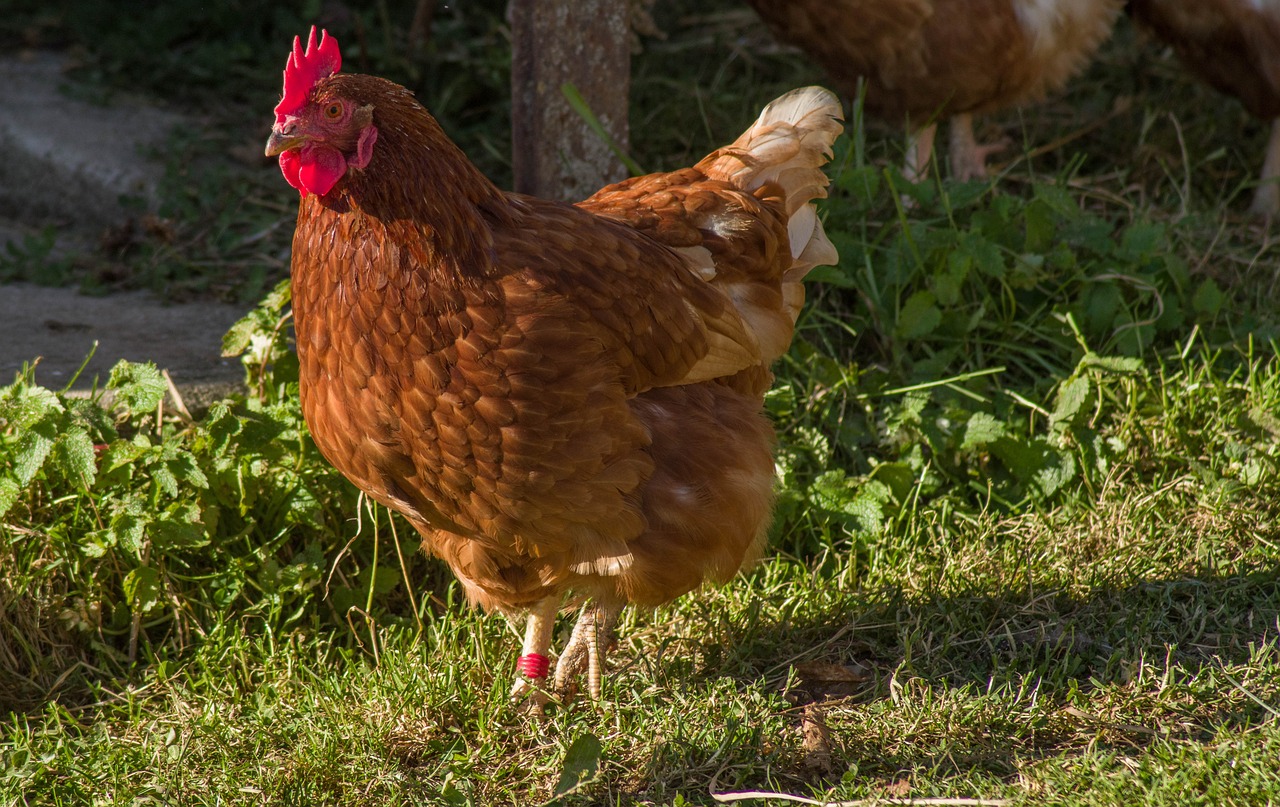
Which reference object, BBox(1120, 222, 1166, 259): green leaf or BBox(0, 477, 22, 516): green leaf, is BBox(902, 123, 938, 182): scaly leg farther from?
BBox(0, 477, 22, 516): green leaf

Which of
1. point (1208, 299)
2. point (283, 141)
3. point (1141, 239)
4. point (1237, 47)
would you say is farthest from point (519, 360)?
point (1237, 47)

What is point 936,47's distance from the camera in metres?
4.06

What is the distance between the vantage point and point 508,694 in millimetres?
2727

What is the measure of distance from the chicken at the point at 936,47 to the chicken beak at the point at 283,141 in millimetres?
2519

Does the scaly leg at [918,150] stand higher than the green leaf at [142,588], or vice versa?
the scaly leg at [918,150]

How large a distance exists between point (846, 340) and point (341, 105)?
217cm

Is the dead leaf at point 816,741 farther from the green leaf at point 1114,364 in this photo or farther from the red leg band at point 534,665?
the green leaf at point 1114,364

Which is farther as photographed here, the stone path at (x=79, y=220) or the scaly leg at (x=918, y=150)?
the scaly leg at (x=918, y=150)

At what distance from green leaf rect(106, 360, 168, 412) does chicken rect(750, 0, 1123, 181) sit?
2.51m

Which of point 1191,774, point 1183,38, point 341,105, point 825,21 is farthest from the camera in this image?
point 1183,38

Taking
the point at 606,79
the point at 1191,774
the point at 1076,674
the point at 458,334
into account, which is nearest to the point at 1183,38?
the point at 606,79

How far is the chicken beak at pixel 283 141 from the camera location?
1.99 meters

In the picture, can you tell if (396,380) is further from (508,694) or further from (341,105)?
(508,694)

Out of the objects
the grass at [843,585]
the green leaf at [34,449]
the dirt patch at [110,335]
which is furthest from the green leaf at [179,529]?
the dirt patch at [110,335]
